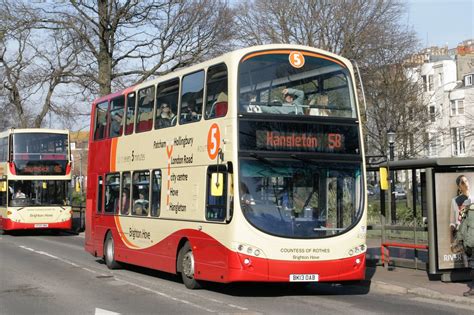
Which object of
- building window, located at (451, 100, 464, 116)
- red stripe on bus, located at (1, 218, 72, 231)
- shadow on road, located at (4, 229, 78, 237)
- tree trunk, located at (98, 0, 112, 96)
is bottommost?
shadow on road, located at (4, 229, 78, 237)

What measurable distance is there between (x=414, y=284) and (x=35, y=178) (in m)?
18.9

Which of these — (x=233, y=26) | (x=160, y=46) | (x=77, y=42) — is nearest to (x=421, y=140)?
(x=233, y=26)

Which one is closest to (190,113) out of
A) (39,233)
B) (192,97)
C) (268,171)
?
(192,97)

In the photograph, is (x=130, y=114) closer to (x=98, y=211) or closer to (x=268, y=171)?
(x=98, y=211)

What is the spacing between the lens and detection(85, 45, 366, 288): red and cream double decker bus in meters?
10.8

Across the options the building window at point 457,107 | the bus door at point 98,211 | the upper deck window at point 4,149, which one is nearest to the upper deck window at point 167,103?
the bus door at point 98,211

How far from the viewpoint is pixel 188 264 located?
12.3m

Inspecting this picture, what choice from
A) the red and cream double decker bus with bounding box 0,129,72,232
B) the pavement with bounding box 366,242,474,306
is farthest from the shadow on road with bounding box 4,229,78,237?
the pavement with bounding box 366,242,474,306

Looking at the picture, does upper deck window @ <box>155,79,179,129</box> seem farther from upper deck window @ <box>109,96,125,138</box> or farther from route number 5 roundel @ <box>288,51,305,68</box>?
route number 5 roundel @ <box>288,51,305,68</box>

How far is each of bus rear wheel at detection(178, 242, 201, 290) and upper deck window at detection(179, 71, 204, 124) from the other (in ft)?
7.55

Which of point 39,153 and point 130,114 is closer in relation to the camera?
point 130,114

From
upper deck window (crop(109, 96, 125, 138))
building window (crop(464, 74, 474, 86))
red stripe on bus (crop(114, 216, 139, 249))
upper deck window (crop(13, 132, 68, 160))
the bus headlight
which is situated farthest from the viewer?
A: building window (crop(464, 74, 474, 86))

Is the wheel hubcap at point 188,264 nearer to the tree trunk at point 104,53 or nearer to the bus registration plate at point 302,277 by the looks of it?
the bus registration plate at point 302,277

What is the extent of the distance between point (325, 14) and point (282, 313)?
28387 mm
